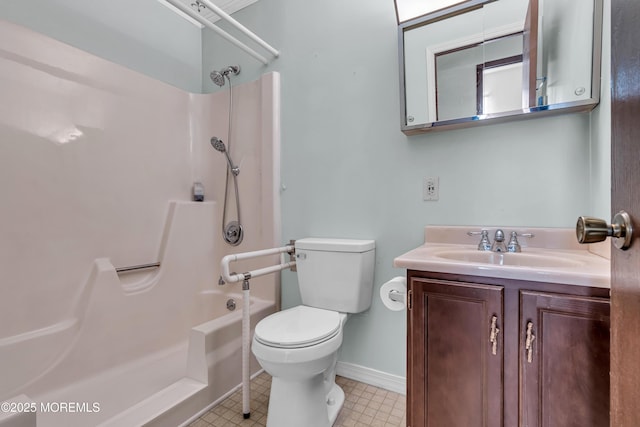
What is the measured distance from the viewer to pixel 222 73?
6.88 feet

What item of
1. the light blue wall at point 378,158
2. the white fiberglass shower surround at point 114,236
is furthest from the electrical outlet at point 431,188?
the white fiberglass shower surround at point 114,236

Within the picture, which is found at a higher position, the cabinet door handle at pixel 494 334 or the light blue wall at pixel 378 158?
the light blue wall at pixel 378 158

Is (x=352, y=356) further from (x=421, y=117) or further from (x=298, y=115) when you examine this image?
(x=298, y=115)

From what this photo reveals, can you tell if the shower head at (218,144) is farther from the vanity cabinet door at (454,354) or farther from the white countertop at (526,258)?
the vanity cabinet door at (454,354)

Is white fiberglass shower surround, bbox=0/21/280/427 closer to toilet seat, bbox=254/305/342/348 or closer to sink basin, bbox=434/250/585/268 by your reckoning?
toilet seat, bbox=254/305/342/348

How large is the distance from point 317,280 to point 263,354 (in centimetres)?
50

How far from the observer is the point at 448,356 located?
0.98 meters

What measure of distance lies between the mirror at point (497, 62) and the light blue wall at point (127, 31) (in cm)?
173

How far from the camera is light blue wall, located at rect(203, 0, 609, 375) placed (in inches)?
49.1

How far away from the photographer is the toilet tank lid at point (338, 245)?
1.52 meters

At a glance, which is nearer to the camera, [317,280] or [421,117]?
[421,117]

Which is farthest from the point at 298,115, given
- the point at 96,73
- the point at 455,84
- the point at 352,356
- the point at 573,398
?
the point at 573,398

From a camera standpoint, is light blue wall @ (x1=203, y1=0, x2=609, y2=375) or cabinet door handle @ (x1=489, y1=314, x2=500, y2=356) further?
light blue wall @ (x1=203, y1=0, x2=609, y2=375)

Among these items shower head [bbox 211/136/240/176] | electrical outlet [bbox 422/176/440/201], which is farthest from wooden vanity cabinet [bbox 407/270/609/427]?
shower head [bbox 211/136/240/176]
